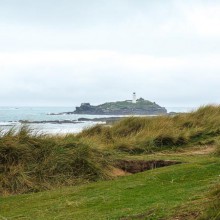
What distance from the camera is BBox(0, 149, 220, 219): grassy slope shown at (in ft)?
21.9

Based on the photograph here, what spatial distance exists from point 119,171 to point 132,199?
506cm

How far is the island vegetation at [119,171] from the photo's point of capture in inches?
279

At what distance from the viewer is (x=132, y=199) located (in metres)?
7.77

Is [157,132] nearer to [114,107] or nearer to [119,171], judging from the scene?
[119,171]

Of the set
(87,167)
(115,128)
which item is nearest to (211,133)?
(115,128)

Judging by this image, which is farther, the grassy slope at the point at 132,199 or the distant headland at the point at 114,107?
the distant headland at the point at 114,107

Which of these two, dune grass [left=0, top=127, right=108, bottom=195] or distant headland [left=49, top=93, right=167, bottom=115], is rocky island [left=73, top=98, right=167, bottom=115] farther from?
dune grass [left=0, top=127, right=108, bottom=195]

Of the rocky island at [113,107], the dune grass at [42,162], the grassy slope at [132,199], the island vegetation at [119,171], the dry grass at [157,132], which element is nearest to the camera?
the grassy slope at [132,199]

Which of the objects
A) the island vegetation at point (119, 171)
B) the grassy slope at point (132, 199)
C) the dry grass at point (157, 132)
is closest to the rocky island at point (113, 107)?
the island vegetation at point (119, 171)

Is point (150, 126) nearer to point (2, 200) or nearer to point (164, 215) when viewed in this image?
point (2, 200)

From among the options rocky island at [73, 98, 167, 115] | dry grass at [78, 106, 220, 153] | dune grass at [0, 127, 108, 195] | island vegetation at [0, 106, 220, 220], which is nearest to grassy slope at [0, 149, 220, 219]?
island vegetation at [0, 106, 220, 220]

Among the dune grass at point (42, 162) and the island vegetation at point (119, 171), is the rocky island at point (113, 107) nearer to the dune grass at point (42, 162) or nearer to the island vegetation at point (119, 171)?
the island vegetation at point (119, 171)

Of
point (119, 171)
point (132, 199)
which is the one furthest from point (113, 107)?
point (132, 199)

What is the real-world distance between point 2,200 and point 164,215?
4197 mm
